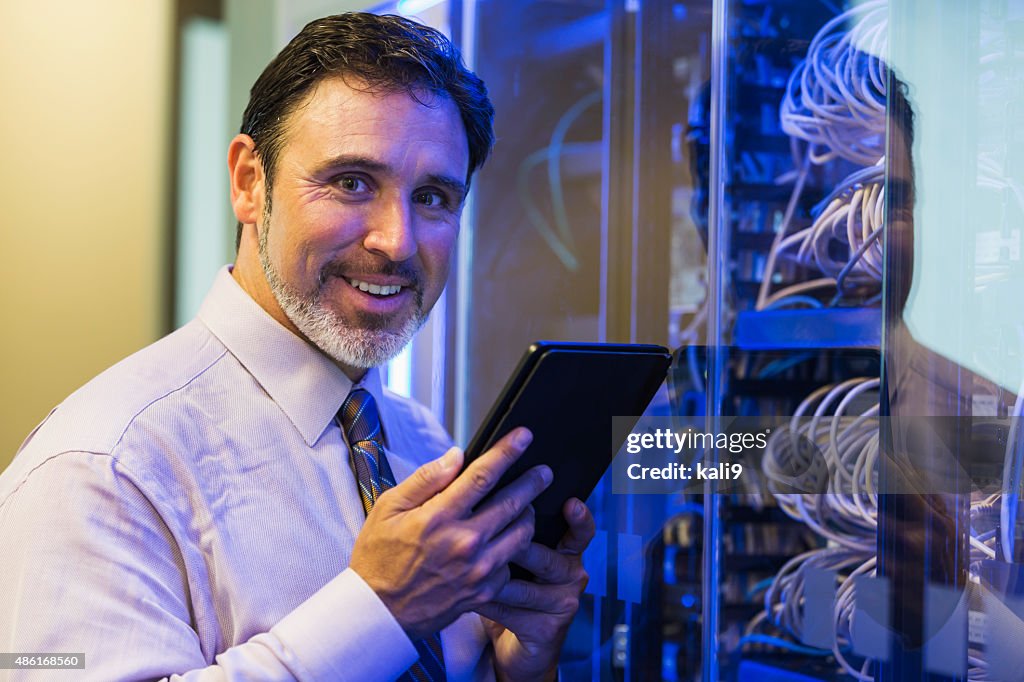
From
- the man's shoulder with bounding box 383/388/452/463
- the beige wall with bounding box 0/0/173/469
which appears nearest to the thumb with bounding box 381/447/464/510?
the man's shoulder with bounding box 383/388/452/463

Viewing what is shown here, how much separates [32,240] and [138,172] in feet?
0.98

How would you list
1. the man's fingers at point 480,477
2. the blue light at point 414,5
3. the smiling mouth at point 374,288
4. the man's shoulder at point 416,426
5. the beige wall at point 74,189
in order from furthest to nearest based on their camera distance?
1. the beige wall at point 74,189
2. the blue light at point 414,5
3. the man's shoulder at point 416,426
4. the smiling mouth at point 374,288
5. the man's fingers at point 480,477

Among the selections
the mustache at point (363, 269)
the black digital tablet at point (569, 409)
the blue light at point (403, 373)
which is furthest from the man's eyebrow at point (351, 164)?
the blue light at point (403, 373)

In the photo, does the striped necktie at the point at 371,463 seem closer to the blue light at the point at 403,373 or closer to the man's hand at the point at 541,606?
the man's hand at the point at 541,606

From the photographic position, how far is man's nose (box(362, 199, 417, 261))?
109 centimetres

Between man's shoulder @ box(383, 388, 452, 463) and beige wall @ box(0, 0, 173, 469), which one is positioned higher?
beige wall @ box(0, 0, 173, 469)

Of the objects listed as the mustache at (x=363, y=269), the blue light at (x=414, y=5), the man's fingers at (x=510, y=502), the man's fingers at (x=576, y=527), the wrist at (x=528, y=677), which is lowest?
the wrist at (x=528, y=677)

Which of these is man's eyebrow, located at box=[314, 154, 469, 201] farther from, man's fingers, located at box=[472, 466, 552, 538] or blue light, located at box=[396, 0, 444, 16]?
blue light, located at box=[396, 0, 444, 16]

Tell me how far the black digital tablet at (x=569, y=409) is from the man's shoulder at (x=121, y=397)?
1.13 feet

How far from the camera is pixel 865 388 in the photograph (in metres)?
1.13

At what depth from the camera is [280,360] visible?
1.12 m
